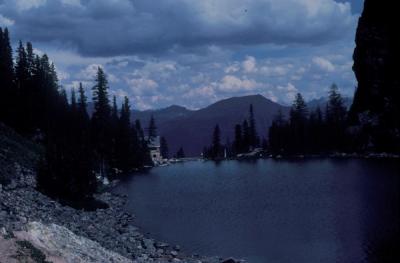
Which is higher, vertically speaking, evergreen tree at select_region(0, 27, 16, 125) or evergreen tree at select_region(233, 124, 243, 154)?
evergreen tree at select_region(0, 27, 16, 125)

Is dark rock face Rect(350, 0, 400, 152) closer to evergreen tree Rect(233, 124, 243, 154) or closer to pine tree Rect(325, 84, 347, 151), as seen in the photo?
pine tree Rect(325, 84, 347, 151)

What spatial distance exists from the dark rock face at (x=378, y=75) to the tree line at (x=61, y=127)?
64842 millimetres

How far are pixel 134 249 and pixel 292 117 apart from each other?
138 metres

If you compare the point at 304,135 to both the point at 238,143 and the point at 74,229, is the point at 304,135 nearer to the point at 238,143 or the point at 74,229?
the point at 238,143

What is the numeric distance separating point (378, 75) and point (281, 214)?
79.0 metres

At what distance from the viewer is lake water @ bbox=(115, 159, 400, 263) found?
44466 mm

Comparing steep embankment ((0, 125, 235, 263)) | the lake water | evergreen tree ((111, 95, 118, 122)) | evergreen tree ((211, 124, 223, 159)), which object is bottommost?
the lake water

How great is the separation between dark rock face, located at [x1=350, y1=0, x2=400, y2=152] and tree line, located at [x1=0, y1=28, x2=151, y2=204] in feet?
213

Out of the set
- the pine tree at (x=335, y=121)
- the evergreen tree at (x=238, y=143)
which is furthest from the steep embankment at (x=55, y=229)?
the evergreen tree at (x=238, y=143)

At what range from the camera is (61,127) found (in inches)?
3787

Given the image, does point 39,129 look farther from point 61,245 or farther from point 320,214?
point 61,245

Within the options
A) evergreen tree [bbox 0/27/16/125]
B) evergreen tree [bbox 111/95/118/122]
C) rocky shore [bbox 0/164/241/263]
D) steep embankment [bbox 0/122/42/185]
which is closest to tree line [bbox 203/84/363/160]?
evergreen tree [bbox 111/95/118/122]

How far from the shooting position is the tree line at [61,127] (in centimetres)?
5728

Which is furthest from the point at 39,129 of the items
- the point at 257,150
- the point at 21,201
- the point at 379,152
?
the point at 257,150
